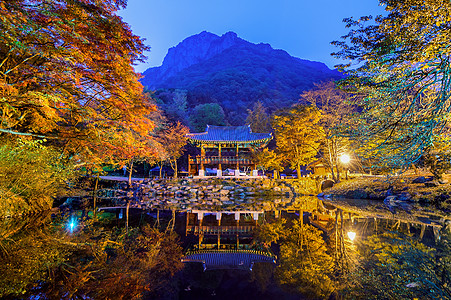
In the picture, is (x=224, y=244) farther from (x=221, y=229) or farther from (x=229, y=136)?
(x=229, y=136)

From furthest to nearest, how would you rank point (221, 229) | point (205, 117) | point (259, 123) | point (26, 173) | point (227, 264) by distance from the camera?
1. point (205, 117)
2. point (259, 123)
3. point (221, 229)
4. point (26, 173)
5. point (227, 264)

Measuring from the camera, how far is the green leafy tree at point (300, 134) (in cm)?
1956

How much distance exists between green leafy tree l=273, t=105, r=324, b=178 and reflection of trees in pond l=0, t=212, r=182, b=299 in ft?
56.1

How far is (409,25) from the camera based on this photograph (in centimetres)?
678

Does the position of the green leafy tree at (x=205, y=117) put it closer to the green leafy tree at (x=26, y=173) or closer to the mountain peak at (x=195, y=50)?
the green leafy tree at (x=26, y=173)

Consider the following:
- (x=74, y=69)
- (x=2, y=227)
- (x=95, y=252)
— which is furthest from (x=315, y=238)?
(x=2, y=227)

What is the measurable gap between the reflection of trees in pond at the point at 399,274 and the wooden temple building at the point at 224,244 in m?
1.61

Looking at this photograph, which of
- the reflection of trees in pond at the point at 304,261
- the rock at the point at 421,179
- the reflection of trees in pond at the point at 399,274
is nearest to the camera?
the reflection of trees in pond at the point at 399,274

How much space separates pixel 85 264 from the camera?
362 centimetres

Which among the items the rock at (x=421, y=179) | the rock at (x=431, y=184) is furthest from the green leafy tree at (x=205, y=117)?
the rock at (x=431, y=184)

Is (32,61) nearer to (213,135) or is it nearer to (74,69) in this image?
(74,69)

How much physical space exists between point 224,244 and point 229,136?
1543 cm

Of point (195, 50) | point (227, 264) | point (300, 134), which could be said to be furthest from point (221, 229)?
point (195, 50)

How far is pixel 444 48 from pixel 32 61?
39.7ft
